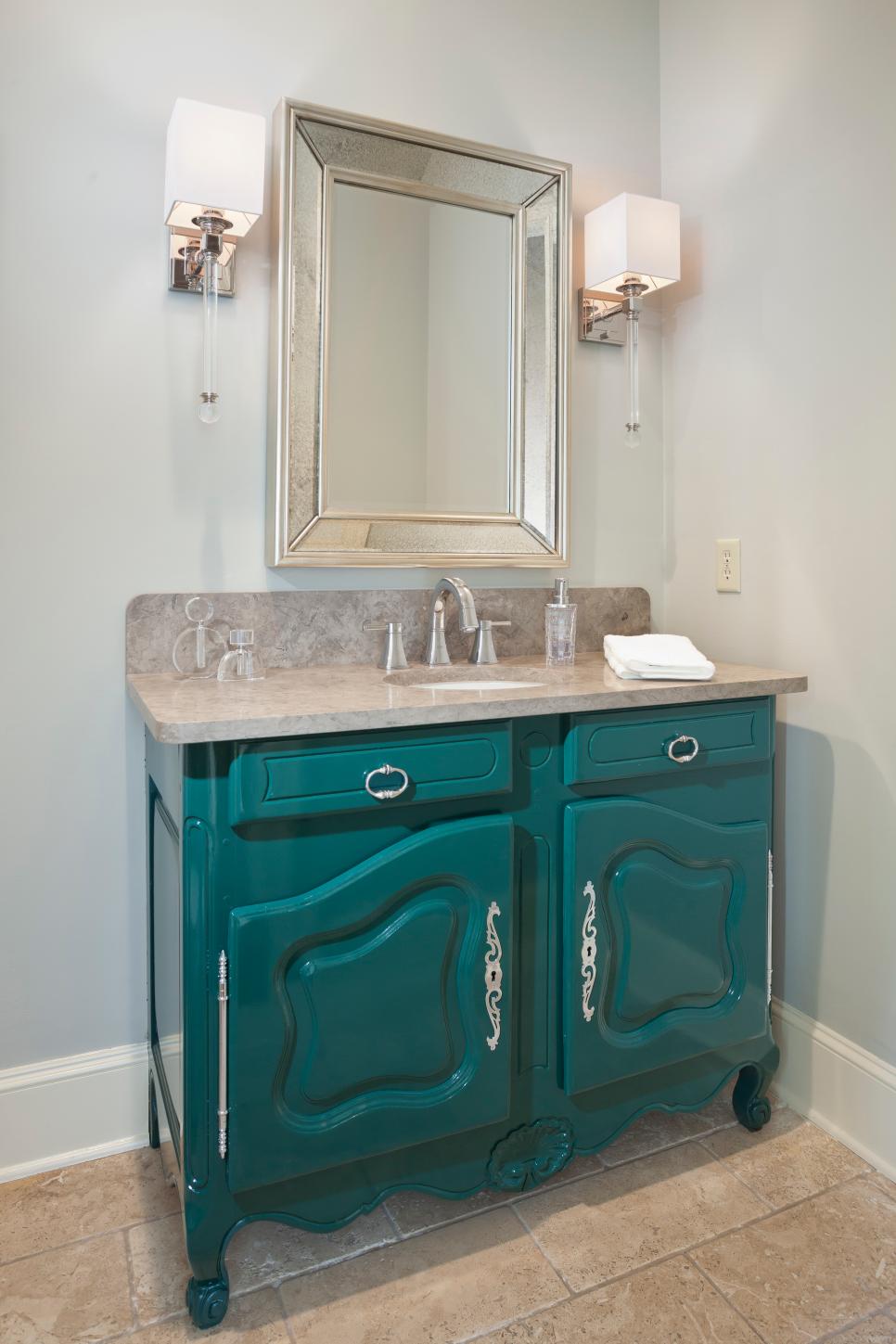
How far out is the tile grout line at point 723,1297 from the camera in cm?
120

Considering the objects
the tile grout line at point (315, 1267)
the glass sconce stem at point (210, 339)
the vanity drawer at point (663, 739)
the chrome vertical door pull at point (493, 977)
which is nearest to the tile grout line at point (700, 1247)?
the tile grout line at point (315, 1267)

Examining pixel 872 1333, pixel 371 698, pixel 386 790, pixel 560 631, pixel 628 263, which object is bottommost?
pixel 872 1333

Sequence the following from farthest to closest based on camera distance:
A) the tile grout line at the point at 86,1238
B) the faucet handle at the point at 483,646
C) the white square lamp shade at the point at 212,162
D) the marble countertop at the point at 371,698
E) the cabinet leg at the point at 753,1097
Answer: the faucet handle at the point at 483,646, the cabinet leg at the point at 753,1097, the white square lamp shade at the point at 212,162, the tile grout line at the point at 86,1238, the marble countertop at the point at 371,698

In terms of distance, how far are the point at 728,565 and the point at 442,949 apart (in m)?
1.08

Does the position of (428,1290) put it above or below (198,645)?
below

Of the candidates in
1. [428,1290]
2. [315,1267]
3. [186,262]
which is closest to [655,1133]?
[428,1290]

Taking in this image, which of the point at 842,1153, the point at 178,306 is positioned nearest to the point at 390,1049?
the point at 842,1153

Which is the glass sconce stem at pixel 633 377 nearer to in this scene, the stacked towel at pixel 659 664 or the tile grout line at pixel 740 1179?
the stacked towel at pixel 659 664

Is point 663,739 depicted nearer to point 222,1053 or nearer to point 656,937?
point 656,937

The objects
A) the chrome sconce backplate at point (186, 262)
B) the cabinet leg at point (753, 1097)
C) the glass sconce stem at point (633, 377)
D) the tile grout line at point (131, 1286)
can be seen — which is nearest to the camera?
the tile grout line at point (131, 1286)

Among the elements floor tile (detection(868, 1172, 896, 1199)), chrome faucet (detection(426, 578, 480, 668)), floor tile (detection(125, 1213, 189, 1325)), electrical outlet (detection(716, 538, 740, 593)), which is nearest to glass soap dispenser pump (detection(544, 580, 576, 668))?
chrome faucet (detection(426, 578, 480, 668))

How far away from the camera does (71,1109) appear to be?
1.55 m

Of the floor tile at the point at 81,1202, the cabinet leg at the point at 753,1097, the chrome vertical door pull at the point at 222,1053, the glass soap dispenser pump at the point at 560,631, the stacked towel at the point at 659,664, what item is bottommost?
the floor tile at the point at 81,1202

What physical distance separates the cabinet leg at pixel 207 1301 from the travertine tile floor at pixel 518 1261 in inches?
0.7
